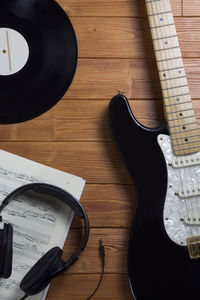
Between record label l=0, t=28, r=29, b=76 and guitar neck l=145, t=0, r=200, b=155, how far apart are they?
32 cm

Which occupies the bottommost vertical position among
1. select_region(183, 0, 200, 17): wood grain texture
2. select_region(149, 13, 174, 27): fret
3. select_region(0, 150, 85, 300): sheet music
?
select_region(0, 150, 85, 300): sheet music

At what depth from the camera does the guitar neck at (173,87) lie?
2.87 feet

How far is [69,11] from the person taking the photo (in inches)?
38.3

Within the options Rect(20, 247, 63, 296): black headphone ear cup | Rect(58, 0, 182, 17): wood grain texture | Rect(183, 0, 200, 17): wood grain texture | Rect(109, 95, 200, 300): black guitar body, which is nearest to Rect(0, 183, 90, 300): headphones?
Rect(20, 247, 63, 296): black headphone ear cup

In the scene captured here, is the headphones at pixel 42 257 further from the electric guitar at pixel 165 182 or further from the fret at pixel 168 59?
the fret at pixel 168 59

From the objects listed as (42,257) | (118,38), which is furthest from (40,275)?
(118,38)

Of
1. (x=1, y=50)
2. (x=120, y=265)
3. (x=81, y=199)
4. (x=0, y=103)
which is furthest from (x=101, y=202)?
(x=1, y=50)

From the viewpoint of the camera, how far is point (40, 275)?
2.55 ft

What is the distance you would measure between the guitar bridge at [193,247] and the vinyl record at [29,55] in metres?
0.48

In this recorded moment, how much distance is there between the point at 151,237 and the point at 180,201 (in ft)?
0.35

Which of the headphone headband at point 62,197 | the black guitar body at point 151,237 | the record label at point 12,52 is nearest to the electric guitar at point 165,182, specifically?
the black guitar body at point 151,237

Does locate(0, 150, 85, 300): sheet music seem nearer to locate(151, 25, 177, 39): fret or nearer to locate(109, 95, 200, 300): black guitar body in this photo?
locate(109, 95, 200, 300): black guitar body

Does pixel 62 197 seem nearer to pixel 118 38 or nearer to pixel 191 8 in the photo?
pixel 118 38

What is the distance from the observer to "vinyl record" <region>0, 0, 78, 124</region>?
92cm
